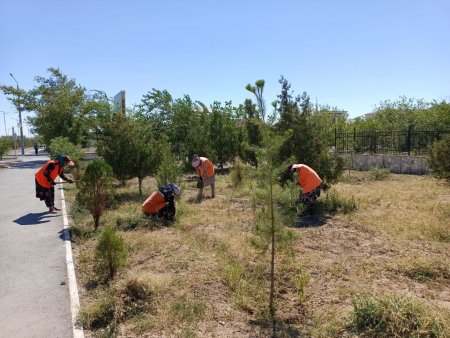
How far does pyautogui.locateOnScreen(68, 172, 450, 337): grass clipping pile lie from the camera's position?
12.2 ft

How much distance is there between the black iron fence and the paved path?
12562 millimetres

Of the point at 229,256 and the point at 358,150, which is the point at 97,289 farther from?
the point at 358,150

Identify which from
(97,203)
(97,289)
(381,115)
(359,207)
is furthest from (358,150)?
(97,289)

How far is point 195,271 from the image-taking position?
17.1ft

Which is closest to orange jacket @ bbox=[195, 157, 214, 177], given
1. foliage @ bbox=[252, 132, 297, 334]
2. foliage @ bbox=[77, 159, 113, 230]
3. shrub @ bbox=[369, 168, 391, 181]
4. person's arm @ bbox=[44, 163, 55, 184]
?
foliage @ bbox=[77, 159, 113, 230]

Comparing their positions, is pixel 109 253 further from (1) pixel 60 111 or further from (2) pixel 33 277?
(1) pixel 60 111

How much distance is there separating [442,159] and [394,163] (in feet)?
26.7

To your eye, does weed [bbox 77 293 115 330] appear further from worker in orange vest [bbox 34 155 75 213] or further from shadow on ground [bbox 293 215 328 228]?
worker in orange vest [bbox 34 155 75 213]

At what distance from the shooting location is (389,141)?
19.2 meters

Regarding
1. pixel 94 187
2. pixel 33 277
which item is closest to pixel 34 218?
pixel 94 187

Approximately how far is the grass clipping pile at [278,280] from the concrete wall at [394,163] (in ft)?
27.3

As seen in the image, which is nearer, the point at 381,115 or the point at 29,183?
the point at 29,183

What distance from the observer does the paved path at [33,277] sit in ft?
13.1

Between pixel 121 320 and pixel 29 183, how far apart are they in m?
14.1
